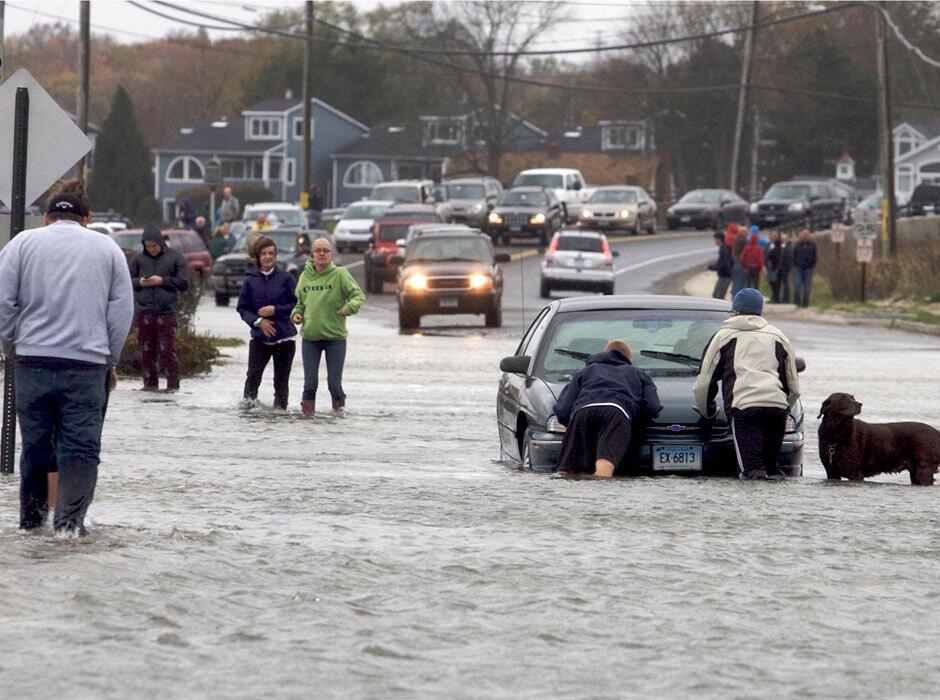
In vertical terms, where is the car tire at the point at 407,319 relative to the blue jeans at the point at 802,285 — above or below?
below

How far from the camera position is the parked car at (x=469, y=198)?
62250mm

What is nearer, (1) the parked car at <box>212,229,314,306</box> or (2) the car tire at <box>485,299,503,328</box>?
(2) the car tire at <box>485,299,503,328</box>

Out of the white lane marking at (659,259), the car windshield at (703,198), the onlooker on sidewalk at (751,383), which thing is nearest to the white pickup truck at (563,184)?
the car windshield at (703,198)

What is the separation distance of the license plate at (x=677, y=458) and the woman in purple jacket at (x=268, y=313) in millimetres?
5737

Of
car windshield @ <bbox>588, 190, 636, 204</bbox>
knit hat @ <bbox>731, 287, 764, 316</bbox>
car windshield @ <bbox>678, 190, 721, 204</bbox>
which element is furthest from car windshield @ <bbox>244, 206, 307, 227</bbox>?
knit hat @ <bbox>731, 287, 764, 316</bbox>

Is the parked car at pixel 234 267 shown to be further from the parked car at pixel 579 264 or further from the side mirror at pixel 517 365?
the side mirror at pixel 517 365

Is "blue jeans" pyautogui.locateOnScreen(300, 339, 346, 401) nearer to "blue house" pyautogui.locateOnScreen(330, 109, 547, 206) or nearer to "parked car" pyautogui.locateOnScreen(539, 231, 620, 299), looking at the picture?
"parked car" pyautogui.locateOnScreen(539, 231, 620, 299)

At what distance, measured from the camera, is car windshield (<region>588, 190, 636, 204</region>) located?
64.2m

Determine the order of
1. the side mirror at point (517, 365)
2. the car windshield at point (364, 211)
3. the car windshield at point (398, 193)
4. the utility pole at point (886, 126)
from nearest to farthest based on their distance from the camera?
the side mirror at point (517, 365)
the utility pole at point (886, 126)
the car windshield at point (364, 211)
the car windshield at point (398, 193)

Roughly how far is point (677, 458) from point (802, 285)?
30858 millimetres

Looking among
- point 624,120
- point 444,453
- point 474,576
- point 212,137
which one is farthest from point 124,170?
point 474,576

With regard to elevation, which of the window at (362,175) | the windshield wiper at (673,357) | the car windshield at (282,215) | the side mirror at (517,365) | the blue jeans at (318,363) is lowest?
the blue jeans at (318,363)

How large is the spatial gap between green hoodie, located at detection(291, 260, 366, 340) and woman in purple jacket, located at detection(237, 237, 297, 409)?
0.55 ft

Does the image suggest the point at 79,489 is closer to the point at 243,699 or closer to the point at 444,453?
the point at 243,699
